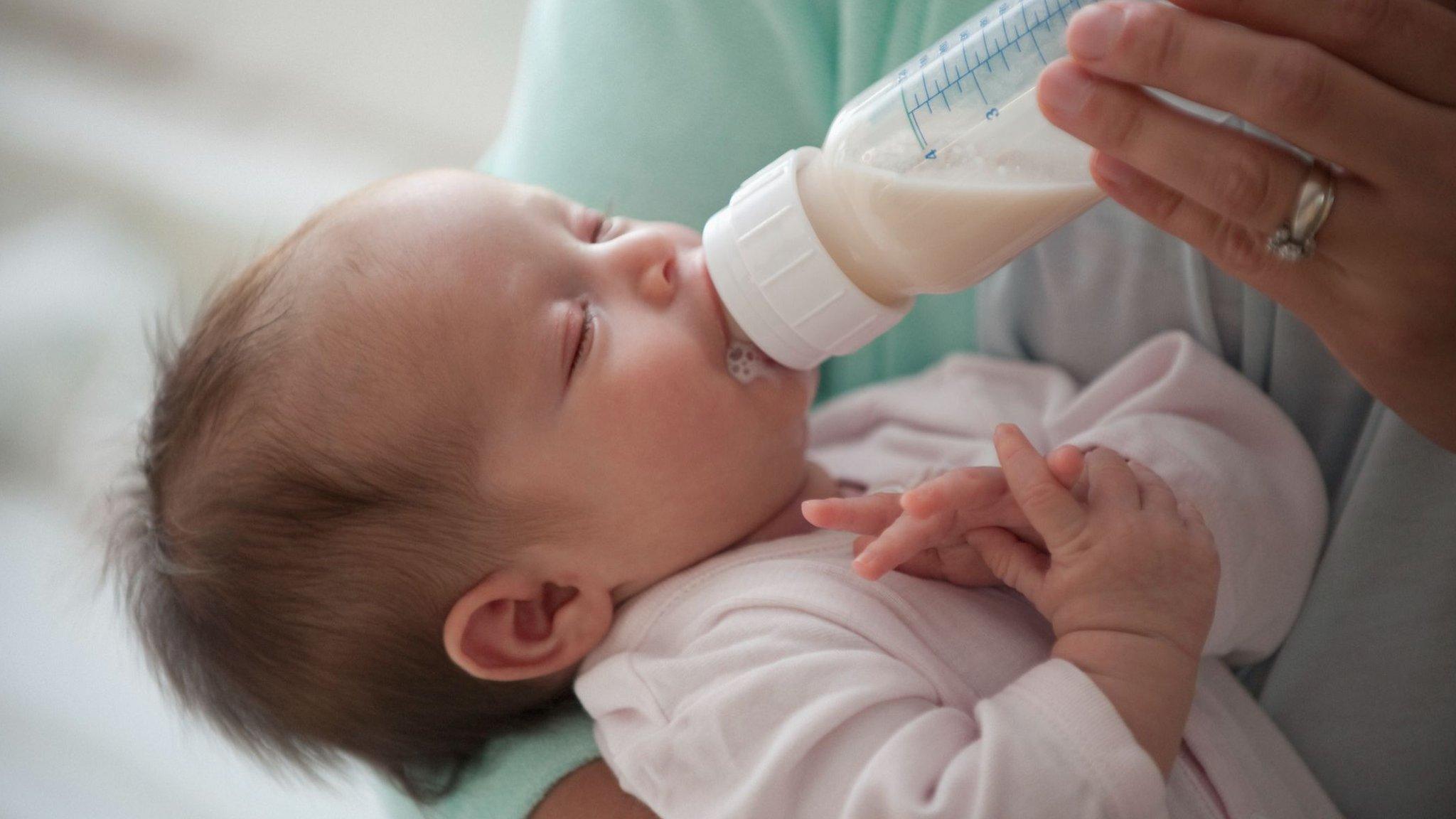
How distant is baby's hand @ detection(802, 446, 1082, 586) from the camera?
90cm

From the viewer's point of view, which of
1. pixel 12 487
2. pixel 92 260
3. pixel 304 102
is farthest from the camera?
pixel 304 102

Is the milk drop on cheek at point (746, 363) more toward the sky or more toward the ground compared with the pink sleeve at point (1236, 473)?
more toward the sky

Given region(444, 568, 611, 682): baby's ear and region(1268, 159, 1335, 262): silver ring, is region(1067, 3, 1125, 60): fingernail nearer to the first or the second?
region(1268, 159, 1335, 262): silver ring

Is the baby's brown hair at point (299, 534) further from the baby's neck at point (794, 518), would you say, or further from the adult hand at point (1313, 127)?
the adult hand at point (1313, 127)

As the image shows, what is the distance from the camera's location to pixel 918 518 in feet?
2.96

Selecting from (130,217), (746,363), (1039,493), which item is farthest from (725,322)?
(130,217)

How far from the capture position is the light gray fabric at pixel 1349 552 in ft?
3.11

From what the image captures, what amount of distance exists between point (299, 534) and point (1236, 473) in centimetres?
85

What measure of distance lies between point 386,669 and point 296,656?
0.08m

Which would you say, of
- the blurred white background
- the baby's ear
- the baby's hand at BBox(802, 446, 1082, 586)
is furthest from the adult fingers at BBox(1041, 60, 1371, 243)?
the blurred white background

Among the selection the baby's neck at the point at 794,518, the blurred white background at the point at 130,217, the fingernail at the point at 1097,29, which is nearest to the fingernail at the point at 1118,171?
the fingernail at the point at 1097,29

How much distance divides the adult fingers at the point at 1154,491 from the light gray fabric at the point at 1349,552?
0.64 feet

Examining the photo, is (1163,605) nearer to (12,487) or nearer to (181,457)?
(181,457)

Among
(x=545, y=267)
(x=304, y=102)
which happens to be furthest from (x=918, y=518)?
(x=304, y=102)
